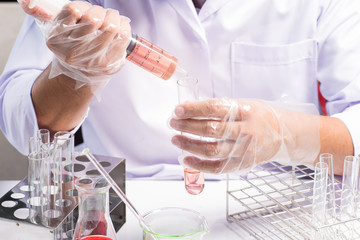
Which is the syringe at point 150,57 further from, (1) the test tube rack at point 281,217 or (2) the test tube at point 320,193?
(2) the test tube at point 320,193

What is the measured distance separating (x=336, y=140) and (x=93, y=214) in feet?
2.53

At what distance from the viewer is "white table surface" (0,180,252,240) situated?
46.7 inches

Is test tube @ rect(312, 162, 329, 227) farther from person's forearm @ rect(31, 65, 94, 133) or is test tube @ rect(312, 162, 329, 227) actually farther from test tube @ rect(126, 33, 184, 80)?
person's forearm @ rect(31, 65, 94, 133)

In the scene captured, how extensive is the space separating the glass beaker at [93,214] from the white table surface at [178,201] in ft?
0.69

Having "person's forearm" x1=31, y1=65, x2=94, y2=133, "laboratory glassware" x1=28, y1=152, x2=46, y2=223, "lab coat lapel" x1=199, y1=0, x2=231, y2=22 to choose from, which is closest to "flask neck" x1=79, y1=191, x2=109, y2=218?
"laboratory glassware" x1=28, y1=152, x2=46, y2=223

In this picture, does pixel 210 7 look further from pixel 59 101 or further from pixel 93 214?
pixel 93 214

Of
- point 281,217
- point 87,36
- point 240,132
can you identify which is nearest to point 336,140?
point 281,217

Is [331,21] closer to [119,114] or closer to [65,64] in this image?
[119,114]

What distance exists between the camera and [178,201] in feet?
4.41

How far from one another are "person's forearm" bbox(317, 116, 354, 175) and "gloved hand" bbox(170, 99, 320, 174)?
213 mm

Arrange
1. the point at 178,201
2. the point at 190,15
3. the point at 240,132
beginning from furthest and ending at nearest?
the point at 190,15
the point at 178,201
the point at 240,132

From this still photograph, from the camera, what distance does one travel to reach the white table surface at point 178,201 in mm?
1187

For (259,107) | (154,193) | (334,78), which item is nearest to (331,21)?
(334,78)

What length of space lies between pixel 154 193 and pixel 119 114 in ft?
1.18
